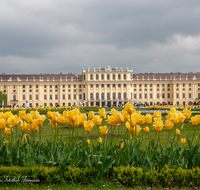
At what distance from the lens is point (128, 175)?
4086mm

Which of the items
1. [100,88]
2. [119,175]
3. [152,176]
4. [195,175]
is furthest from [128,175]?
[100,88]

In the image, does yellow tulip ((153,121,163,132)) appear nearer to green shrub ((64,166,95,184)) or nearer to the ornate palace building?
green shrub ((64,166,95,184))

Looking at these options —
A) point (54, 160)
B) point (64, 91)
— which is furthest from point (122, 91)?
point (54, 160)

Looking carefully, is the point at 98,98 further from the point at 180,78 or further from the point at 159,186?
the point at 159,186

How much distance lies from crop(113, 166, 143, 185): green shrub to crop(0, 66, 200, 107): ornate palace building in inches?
2375

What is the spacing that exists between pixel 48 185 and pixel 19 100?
216 feet

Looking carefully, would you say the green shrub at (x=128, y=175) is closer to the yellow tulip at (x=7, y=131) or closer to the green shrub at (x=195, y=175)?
the green shrub at (x=195, y=175)

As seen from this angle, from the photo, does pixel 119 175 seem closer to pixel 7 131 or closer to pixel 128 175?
pixel 128 175

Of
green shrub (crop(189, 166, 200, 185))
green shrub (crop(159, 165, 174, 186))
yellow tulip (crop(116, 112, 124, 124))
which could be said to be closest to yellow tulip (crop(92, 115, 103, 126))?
yellow tulip (crop(116, 112, 124, 124))

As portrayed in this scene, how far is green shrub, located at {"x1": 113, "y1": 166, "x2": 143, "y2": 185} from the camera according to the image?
13.2ft

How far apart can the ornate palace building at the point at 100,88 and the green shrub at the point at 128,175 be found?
60.3 metres

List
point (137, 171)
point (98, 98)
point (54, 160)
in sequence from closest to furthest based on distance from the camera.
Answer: point (137, 171)
point (54, 160)
point (98, 98)

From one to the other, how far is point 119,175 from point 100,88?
62.0m

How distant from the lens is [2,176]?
425 cm
